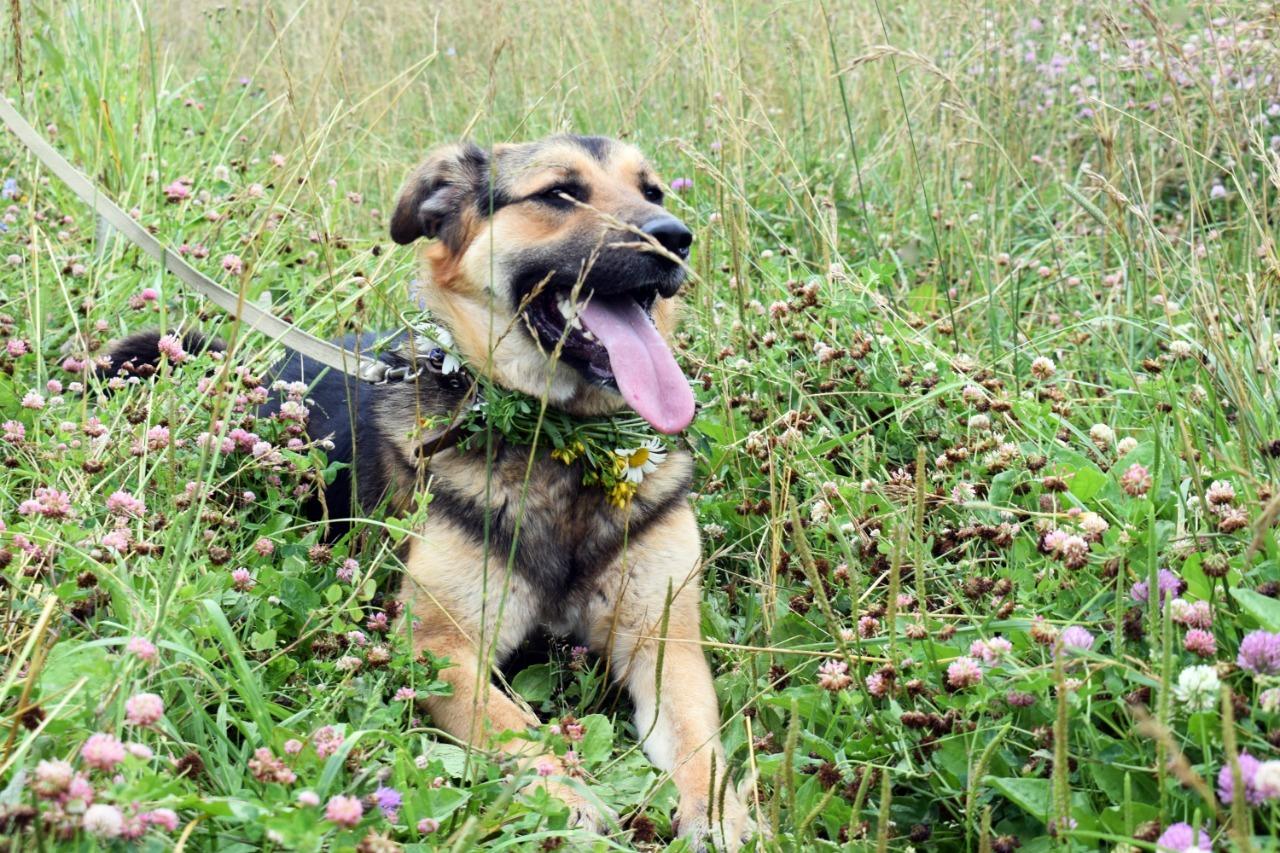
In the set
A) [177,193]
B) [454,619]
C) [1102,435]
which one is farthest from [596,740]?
[177,193]

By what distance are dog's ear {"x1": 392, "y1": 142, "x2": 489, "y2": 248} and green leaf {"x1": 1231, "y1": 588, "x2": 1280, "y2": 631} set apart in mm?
2514

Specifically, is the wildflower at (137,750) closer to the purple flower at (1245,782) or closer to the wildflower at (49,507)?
the wildflower at (49,507)

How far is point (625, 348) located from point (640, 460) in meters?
0.31


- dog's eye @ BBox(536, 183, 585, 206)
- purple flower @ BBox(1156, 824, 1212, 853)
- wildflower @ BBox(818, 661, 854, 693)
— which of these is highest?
dog's eye @ BBox(536, 183, 585, 206)

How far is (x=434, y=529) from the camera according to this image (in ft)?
10.7

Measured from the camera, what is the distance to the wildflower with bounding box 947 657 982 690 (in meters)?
2.17

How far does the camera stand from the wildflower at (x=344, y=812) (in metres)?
1.72

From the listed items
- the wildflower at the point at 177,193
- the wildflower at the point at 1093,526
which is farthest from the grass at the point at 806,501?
the wildflower at the point at 177,193

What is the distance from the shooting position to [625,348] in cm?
335

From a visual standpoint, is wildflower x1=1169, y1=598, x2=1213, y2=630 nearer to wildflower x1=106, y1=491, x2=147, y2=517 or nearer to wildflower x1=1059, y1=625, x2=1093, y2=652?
wildflower x1=1059, y1=625, x2=1093, y2=652

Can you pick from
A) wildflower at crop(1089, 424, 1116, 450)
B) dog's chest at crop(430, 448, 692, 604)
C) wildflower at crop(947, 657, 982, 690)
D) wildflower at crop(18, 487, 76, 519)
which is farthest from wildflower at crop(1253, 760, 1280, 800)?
wildflower at crop(18, 487, 76, 519)

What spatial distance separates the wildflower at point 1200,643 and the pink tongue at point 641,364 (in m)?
1.52

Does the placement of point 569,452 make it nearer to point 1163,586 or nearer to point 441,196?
point 441,196

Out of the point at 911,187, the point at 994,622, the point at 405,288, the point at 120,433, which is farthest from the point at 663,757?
the point at 911,187
